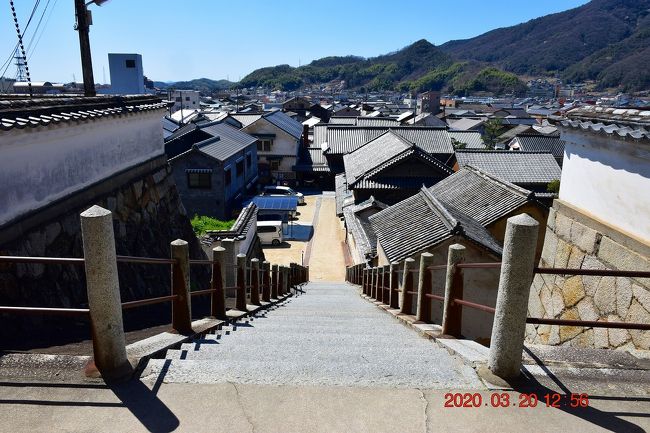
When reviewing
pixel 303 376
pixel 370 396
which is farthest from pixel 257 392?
pixel 370 396

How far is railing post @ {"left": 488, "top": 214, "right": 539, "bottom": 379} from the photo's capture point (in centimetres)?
331

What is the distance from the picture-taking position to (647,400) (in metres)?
3.23

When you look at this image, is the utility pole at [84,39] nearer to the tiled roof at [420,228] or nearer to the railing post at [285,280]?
the railing post at [285,280]

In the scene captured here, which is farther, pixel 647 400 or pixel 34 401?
pixel 647 400

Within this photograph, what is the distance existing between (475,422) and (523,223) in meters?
1.46

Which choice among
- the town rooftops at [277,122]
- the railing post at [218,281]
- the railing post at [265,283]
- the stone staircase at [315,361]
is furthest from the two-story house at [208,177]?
the stone staircase at [315,361]

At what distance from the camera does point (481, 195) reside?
15.5 metres

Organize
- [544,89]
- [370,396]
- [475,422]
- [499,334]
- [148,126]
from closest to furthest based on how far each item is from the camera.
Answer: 1. [475,422]
2. [370,396]
3. [499,334]
4. [148,126]
5. [544,89]

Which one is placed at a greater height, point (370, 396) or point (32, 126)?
point (32, 126)

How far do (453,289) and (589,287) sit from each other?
2.81 m

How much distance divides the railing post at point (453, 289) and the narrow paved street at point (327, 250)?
665 inches

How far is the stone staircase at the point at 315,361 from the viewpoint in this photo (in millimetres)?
3447

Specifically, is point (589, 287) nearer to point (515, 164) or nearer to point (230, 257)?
point (230, 257)

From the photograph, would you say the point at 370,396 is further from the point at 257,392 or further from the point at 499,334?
the point at 499,334
